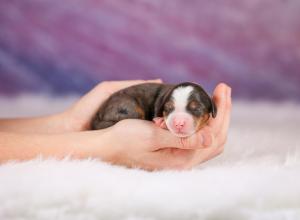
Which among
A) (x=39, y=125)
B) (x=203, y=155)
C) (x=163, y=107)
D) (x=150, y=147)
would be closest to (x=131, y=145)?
(x=150, y=147)

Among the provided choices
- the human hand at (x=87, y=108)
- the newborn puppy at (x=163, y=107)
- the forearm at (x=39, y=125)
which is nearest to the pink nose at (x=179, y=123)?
the newborn puppy at (x=163, y=107)

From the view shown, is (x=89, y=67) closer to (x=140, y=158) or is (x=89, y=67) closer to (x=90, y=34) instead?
(x=90, y=34)

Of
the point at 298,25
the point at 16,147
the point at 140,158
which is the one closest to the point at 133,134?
the point at 140,158

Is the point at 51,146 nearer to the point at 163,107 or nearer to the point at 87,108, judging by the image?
the point at 163,107

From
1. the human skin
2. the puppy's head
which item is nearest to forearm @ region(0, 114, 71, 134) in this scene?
the human skin

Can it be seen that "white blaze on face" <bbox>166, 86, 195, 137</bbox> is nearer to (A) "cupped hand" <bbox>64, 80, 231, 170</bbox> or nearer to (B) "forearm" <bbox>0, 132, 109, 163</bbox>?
(A) "cupped hand" <bbox>64, 80, 231, 170</bbox>

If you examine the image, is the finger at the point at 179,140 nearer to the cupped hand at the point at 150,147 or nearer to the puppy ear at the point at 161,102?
the cupped hand at the point at 150,147
